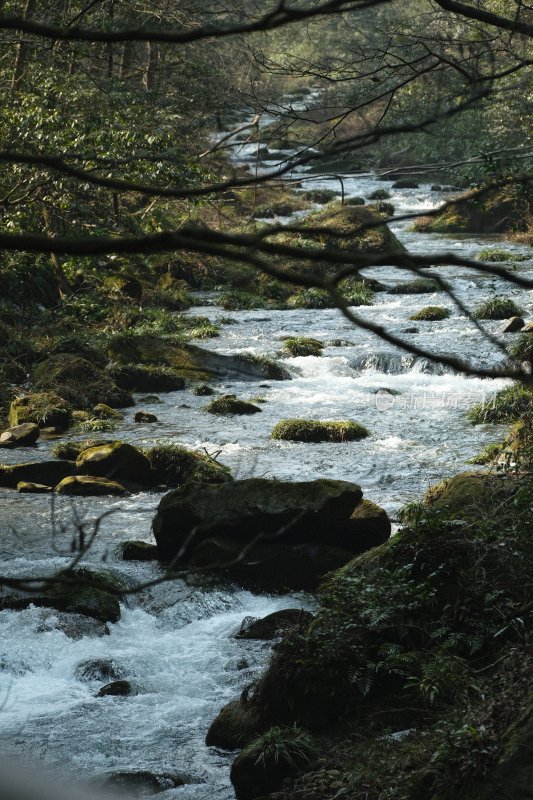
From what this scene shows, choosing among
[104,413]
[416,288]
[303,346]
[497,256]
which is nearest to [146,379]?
[104,413]

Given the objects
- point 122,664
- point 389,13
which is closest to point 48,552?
point 122,664

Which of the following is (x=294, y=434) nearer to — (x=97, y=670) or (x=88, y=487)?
(x=88, y=487)

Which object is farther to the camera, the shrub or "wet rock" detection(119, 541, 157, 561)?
the shrub

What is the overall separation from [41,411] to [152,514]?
413 cm

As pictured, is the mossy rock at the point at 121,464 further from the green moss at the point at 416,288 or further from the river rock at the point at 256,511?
the green moss at the point at 416,288

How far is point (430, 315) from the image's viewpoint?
19750mm

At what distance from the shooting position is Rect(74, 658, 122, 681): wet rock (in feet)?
23.5

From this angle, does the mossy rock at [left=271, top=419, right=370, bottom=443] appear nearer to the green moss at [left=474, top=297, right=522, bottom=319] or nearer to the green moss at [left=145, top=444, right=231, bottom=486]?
the green moss at [left=145, top=444, right=231, bottom=486]

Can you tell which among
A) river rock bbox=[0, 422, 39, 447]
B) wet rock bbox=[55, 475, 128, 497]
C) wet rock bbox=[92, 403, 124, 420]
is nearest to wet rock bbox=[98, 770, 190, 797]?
wet rock bbox=[55, 475, 128, 497]

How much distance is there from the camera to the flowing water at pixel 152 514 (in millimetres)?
6305

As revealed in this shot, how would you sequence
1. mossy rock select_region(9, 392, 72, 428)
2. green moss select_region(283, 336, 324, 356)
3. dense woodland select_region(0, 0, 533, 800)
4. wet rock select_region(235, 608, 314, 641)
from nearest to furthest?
1. dense woodland select_region(0, 0, 533, 800)
2. wet rock select_region(235, 608, 314, 641)
3. mossy rock select_region(9, 392, 72, 428)
4. green moss select_region(283, 336, 324, 356)

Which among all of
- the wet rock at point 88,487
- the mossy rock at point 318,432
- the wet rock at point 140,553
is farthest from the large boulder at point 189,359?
the wet rock at point 140,553

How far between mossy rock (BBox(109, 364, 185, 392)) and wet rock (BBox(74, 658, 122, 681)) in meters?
9.05

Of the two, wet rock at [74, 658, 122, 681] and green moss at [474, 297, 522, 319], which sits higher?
green moss at [474, 297, 522, 319]
